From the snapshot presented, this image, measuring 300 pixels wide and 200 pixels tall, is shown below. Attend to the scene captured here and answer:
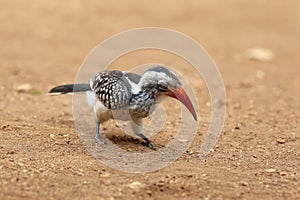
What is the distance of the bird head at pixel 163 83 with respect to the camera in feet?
14.8

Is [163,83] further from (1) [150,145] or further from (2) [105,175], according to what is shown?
(2) [105,175]

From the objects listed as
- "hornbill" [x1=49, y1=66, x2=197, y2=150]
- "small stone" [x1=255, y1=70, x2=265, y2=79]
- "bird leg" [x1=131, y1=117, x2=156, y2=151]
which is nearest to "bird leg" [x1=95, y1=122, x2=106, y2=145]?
"hornbill" [x1=49, y1=66, x2=197, y2=150]

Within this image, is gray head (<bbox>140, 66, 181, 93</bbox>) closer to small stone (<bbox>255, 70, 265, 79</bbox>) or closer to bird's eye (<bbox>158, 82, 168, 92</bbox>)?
bird's eye (<bbox>158, 82, 168, 92</bbox>)

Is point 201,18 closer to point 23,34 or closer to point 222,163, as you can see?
point 23,34

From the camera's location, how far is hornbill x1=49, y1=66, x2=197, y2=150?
4516mm

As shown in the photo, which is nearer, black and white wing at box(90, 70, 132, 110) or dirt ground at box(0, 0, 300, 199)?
dirt ground at box(0, 0, 300, 199)

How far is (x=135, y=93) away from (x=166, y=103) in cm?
199

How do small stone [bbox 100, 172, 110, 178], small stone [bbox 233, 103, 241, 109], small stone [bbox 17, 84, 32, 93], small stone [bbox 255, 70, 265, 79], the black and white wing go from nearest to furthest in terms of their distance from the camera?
small stone [bbox 100, 172, 110, 178]
the black and white wing
small stone [bbox 233, 103, 241, 109]
small stone [bbox 17, 84, 32, 93]
small stone [bbox 255, 70, 265, 79]

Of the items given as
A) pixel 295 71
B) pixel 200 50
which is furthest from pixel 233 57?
pixel 295 71

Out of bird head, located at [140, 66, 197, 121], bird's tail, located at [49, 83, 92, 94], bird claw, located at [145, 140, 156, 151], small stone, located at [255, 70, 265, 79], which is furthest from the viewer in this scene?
small stone, located at [255, 70, 265, 79]

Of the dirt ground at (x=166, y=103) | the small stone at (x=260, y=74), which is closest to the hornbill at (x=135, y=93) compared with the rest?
the dirt ground at (x=166, y=103)

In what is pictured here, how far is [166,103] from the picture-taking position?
6574 mm

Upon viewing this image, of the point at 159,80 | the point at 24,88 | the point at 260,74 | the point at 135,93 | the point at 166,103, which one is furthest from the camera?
the point at 260,74

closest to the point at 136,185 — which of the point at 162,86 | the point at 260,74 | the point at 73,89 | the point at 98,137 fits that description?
the point at 162,86
